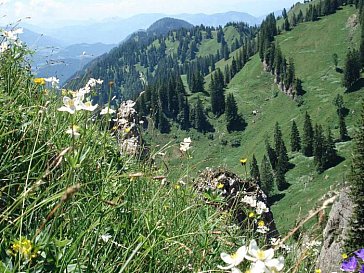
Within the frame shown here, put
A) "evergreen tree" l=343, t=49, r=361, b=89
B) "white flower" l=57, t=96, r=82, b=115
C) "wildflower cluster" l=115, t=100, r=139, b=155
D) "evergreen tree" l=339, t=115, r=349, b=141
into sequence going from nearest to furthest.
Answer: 1. "white flower" l=57, t=96, r=82, b=115
2. "wildflower cluster" l=115, t=100, r=139, b=155
3. "evergreen tree" l=339, t=115, r=349, b=141
4. "evergreen tree" l=343, t=49, r=361, b=89

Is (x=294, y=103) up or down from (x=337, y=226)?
down

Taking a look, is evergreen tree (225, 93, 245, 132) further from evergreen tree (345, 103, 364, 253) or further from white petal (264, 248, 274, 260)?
white petal (264, 248, 274, 260)

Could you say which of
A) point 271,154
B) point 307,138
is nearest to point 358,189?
point 307,138

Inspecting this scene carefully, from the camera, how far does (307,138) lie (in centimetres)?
12069

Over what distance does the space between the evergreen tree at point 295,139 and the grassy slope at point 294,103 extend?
9.58 feet

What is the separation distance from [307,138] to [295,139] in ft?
17.1

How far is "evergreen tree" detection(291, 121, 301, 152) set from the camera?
124938 mm

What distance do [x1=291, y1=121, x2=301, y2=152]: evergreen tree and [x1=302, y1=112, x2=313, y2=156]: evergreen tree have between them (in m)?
2.94

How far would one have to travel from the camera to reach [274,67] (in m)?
166

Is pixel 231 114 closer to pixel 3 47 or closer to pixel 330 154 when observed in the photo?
pixel 330 154

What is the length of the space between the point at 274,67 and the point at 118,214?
169646 mm

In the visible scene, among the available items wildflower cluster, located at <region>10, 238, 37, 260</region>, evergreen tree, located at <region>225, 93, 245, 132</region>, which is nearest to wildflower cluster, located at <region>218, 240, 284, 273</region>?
wildflower cluster, located at <region>10, 238, 37, 260</region>

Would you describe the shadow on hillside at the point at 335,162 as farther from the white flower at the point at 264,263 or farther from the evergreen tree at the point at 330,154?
the white flower at the point at 264,263

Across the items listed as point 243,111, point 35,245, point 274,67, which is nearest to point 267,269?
point 35,245
